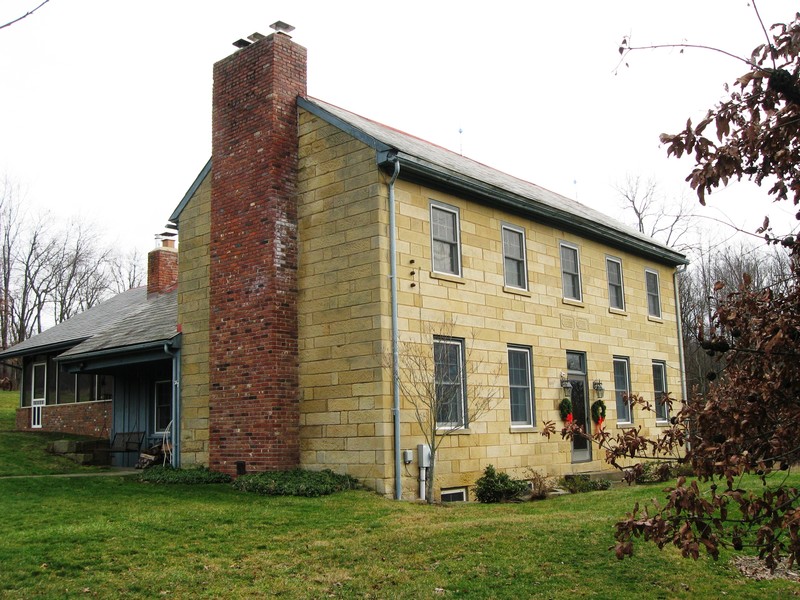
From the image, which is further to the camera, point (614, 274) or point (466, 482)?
point (614, 274)

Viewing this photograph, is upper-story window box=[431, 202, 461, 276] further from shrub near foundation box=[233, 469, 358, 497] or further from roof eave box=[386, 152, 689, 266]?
shrub near foundation box=[233, 469, 358, 497]

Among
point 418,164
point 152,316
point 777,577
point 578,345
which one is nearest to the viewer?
point 777,577

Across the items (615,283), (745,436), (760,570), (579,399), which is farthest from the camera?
(615,283)

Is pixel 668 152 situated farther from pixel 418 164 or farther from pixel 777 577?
pixel 418 164

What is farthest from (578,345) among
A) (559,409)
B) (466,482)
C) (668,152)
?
(668,152)

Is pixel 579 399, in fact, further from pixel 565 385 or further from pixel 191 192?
pixel 191 192

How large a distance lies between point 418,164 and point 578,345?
6.43 m

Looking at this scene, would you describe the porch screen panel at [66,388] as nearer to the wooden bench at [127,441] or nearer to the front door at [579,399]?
the wooden bench at [127,441]

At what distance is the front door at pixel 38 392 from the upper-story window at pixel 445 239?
16.5 metres

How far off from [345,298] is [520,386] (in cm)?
445

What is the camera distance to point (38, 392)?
26.6 meters

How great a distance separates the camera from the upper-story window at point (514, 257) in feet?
55.1

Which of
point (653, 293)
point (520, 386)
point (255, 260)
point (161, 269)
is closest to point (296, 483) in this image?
point (255, 260)

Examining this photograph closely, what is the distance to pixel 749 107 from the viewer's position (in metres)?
4.59
